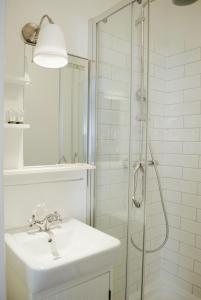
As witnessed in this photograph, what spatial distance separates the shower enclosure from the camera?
160cm

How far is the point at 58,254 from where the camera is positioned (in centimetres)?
132

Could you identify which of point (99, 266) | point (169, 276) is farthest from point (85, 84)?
point (169, 276)

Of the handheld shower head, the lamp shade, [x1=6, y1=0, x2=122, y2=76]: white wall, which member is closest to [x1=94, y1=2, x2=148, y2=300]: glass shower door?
[x1=6, y1=0, x2=122, y2=76]: white wall

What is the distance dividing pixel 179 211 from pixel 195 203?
0.18 m

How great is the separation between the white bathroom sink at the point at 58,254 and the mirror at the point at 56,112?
440mm

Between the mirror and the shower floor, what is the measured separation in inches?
55.6

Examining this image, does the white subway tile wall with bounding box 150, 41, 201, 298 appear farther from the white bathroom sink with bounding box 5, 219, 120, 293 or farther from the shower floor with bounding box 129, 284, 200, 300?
the white bathroom sink with bounding box 5, 219, 120, 293

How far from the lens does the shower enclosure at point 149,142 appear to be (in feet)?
5.24

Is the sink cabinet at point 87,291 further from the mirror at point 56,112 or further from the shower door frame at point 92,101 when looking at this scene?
the mirror at point 56,112

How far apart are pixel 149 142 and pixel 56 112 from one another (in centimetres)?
83

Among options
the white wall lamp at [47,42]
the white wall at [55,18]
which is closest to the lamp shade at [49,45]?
the white wall lamp at [47,42]

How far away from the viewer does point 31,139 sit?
1.52 metres

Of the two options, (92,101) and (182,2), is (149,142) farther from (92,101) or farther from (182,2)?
(182,2)

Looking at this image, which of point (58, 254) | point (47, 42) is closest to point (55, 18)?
point (47, 42)
